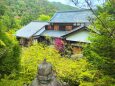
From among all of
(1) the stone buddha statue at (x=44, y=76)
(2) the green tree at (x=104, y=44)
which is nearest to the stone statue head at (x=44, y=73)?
(1) the stone buddha statue at (x=44, y=76)

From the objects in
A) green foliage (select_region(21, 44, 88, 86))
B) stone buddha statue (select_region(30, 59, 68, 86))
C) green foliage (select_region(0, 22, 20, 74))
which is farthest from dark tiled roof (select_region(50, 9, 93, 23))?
stone buddha statue (select_region(30, 59, 68, 86))

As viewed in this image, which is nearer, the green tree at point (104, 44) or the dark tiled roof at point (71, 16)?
the green tree at point (104, 44)

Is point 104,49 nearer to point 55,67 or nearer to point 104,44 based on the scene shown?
point 104,44

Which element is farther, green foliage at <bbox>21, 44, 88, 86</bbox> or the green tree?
green foliage at <bbox>21, 44, 88, 86</bbox>

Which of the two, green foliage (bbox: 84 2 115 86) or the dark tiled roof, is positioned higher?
green foliage (bbox: 84 2 115 86)

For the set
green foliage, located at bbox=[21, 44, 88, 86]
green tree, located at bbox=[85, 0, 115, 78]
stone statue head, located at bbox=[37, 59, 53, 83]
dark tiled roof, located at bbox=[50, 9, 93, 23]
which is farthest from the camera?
dark tiled roof, located at bbox=[50, 9, 93, 23]

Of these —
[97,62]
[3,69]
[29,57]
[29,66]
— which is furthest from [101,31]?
[29,57]

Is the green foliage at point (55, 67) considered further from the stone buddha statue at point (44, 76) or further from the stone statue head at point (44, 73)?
the stone statue head at point (44, 73)

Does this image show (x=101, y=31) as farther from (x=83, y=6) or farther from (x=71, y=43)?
(x=71, y=43)

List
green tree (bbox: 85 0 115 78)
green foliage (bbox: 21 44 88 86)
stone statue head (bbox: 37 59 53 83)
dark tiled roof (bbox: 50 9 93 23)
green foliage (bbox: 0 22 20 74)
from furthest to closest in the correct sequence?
dark tiled roof (bbox: 50 9 93 23) < green foliage (bbox: 21 44 88 86) < green foliage (bbox: 0 22 20 74) < green tree (bbox: 85 0 115 78) < stone statue head (bbox: 37 59 53 83)

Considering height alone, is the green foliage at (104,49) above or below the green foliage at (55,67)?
above

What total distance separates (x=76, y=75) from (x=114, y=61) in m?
→ 5.10

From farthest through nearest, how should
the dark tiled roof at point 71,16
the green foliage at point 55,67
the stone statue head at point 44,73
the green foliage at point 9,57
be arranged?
the dark tiled roof at point 71,16 → the green foliage at point 55,67 → the green foliage at point 9,57 → the stone statue head at point 44,73

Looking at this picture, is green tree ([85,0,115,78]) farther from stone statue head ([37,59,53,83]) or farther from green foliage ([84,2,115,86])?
stone statue head ([37,59,53,83])
